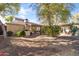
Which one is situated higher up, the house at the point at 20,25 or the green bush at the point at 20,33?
the house at the point at 20,25

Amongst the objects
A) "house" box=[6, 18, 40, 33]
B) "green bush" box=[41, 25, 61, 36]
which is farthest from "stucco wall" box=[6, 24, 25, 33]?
"green bush" box=[41, 25, 61, 36]

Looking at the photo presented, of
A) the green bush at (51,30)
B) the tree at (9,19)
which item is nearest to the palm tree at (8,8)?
the tree at (9,19)

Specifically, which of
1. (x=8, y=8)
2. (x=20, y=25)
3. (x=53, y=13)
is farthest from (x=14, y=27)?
(x=53, y=13)

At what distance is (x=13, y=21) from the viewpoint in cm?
199

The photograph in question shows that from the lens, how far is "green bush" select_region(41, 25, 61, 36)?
1.97 metres

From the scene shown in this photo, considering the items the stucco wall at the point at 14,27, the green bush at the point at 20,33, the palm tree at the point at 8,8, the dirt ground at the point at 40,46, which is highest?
the palm tree at the point at 8,8

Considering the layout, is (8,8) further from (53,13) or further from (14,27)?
(53,13)

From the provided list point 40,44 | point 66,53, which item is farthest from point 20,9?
point 66,53

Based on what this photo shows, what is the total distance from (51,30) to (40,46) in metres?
0.21

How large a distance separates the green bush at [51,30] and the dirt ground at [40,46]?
0.15 ft

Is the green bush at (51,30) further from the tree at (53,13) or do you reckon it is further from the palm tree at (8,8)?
the palm tree at (8,8)

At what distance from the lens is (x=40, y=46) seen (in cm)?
198

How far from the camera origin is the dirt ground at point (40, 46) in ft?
6.45

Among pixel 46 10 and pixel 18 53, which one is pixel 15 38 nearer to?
pixel 18 53
